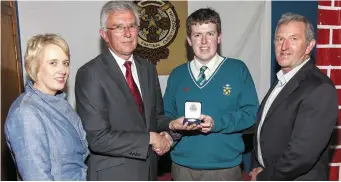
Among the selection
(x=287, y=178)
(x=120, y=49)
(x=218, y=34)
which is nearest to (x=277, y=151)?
(x=287, y=178)

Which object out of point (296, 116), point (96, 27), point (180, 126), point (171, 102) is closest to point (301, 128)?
point (296, 116)

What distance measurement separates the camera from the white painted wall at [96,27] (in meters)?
3.68

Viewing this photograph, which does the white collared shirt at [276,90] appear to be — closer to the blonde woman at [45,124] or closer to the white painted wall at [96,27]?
the blonde woman at [45,124]

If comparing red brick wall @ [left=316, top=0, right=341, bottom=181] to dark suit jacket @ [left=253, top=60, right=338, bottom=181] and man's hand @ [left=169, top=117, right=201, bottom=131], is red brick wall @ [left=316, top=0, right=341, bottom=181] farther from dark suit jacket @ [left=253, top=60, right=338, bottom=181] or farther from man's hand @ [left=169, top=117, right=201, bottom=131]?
man's hand @ [left=169, top=117, right=201, bottom=131]

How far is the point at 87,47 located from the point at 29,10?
25.6 inches

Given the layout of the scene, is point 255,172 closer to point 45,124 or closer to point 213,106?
point 213,106

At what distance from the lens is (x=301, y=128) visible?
205cm

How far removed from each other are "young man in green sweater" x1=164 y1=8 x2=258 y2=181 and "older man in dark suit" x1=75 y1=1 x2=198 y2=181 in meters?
0.20

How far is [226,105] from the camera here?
8.32ft

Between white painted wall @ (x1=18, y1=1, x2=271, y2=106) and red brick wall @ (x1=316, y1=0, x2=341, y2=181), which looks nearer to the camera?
red brick wall @ (x1=316, y1=0, x2=341, y2=181)

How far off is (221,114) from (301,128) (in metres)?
0.61

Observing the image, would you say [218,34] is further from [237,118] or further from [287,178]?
[287,178]

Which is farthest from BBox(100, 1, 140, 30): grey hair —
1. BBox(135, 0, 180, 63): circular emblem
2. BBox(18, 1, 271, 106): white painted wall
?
BBox(135, 0, 180, 63): circular emblem

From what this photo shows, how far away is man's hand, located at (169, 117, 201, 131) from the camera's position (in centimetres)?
238
